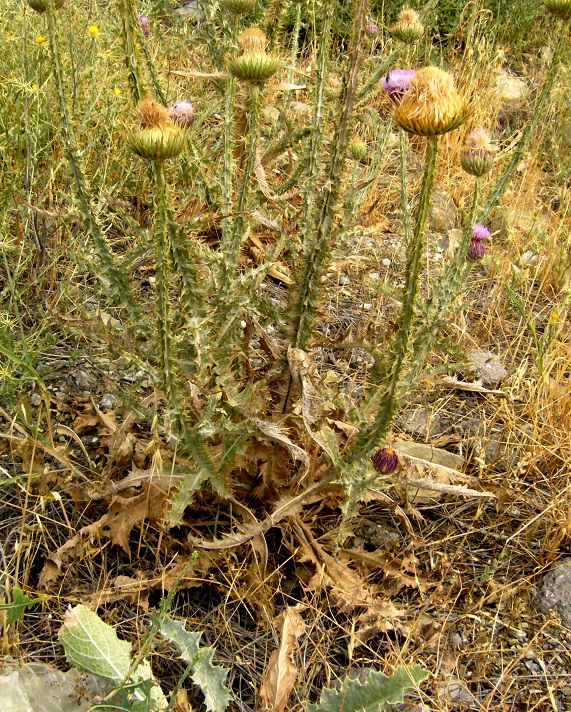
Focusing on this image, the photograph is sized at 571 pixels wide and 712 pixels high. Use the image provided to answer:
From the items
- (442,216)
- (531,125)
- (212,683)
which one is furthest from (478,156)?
(442,216)

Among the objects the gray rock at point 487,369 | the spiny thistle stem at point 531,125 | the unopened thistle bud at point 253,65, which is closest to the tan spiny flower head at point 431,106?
the unopened thistle bud at point 253,65

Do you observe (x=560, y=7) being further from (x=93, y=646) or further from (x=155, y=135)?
(x=93, y=646)

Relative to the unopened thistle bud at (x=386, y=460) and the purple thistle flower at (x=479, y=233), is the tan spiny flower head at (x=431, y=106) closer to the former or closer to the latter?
the unopened thistle bud at (x=386, y=460)

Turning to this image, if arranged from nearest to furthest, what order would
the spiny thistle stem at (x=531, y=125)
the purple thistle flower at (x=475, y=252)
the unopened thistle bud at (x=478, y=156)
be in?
the unopened thistle bud at (x=478, y=156) → the spiny thistle stem at (x=531, y=125) → the purple thistle flower at (x=475, y=252)

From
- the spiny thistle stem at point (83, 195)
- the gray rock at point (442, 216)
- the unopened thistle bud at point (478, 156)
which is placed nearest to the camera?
the spiny thistle stem at point (83, 195)

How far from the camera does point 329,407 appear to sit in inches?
79.0

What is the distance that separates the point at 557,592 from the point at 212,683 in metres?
1.06

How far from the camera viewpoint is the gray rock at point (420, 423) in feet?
8.63

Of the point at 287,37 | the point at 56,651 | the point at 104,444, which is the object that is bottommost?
the point at 56,651

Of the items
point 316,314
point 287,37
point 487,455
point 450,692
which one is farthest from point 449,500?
point 287,37

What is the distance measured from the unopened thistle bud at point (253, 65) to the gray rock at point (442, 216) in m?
2.30

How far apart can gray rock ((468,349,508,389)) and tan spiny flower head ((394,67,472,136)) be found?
1.67m

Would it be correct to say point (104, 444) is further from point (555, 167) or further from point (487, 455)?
point (555, 167)

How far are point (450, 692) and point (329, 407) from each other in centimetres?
81
